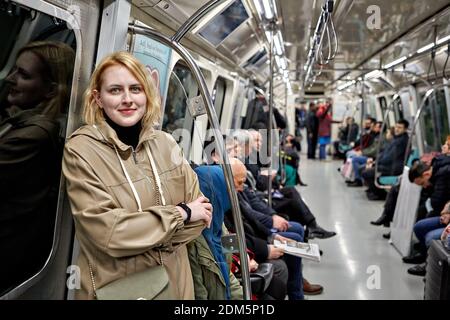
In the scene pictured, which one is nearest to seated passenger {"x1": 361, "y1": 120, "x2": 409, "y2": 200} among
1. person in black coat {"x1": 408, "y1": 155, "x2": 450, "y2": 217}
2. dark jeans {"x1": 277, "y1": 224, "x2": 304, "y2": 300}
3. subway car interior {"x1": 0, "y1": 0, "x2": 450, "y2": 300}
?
subway car interior {"x1": 0, "y1": 0, "x2": 450, "y2": 300}

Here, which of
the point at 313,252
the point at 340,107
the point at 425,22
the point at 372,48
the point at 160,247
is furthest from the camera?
the point at 340,107

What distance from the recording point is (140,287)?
1520 millimetres

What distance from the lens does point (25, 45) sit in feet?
5.33

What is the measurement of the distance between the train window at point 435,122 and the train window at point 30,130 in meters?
5.40

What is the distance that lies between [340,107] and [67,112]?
14797mm

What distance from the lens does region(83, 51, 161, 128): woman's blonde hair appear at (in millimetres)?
1626

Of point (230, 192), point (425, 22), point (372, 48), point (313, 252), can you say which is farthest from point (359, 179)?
point (230, 192)

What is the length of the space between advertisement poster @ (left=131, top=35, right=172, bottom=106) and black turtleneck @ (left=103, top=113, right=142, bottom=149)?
79cm

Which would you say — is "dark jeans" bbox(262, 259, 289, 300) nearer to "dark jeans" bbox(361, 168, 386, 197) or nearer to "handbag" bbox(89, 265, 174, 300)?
"handbag" bbox(89, 265, 174, 300)

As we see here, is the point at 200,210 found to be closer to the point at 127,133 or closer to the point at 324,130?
the point at 127,133

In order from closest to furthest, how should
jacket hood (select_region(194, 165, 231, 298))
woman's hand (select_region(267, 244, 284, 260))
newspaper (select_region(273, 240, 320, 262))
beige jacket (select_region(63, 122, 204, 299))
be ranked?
1. beige jacket (select_region(63, 122, 204, 299))
2. jacket hood (select_region(194, 165, 231, 298))
3. newspaper (select_region(273, 240, 320, 262))
4. woman's hand (select_region(267, 244, 284, 260))

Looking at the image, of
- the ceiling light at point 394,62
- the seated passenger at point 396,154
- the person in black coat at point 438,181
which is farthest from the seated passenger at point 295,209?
the ceiling light at point 394,62

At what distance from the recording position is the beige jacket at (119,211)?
4.79 feet
